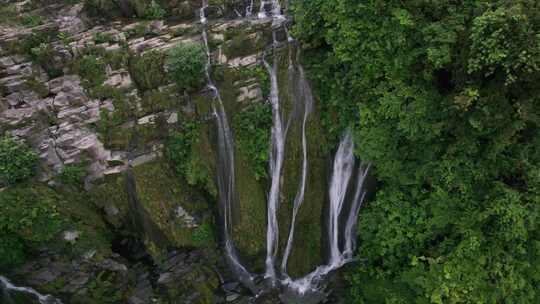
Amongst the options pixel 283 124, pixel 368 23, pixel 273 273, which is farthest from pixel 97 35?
pixel 273 273

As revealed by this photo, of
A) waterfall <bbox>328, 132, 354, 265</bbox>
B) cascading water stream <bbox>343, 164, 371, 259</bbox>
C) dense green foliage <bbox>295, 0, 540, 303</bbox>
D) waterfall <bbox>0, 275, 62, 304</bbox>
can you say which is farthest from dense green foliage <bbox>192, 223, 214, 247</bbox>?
dense green foliage <bbox>295, 0, 540, 303</bbox>

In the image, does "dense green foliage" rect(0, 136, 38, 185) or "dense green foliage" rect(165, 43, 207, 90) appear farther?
"dense green foliage" rect(165, 43, 207, 90)

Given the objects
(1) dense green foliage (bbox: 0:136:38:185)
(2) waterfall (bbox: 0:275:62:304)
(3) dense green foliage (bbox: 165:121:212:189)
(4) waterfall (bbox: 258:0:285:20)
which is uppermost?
(4) waterfall (bbox: 258:0:285:20)

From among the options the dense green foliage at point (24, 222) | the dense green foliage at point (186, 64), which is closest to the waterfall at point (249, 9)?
the dense green foliage at point (186, 64)

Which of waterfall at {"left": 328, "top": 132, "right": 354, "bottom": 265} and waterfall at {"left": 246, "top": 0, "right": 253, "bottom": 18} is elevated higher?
waterfall at {"left": 246, "top": 0, "right": 253, "bottom": 18}

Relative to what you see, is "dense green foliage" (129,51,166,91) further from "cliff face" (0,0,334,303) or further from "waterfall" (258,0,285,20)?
"waterfall" (258,0,285,20)

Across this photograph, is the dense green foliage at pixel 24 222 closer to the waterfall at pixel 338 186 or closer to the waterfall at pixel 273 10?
the waterfall at pixel 338 186

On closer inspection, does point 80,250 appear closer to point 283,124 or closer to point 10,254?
point 10,254
